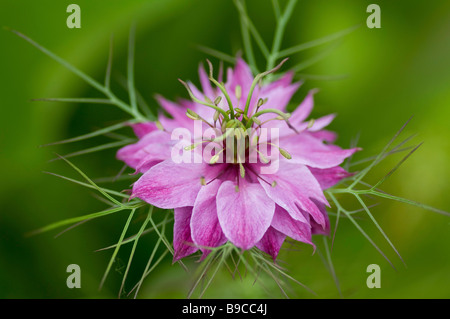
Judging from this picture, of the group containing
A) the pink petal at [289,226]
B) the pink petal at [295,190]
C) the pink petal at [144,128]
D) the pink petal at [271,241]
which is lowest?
the pink petal at [271,241]

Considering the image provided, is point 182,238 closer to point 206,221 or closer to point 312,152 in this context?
point 206,221

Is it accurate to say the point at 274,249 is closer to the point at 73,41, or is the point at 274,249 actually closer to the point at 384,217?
the point at 384,217

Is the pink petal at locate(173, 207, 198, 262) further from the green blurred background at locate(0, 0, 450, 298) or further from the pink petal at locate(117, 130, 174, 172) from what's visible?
the green blurred background at locate(0, 0, 450, 298)

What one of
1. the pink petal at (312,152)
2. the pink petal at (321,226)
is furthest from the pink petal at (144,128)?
the pink petal at (321,226)

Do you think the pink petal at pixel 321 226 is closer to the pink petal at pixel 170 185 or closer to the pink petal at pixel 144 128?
the pink petal at pixel 170 185

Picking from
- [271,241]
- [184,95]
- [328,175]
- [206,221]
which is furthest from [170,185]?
[184,95]

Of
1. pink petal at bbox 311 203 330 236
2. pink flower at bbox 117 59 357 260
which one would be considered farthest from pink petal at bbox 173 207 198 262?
pink petal at bbox 311 203 330 236

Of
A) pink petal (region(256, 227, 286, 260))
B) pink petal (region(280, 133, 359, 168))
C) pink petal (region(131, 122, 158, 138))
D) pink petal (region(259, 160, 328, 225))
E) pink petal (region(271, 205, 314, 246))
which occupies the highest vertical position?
pink petal (region(131, 122, 158, 138))
